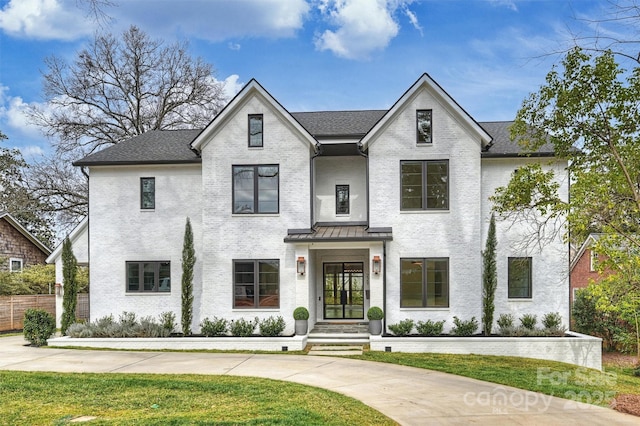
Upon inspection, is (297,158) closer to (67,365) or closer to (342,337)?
(342,337)

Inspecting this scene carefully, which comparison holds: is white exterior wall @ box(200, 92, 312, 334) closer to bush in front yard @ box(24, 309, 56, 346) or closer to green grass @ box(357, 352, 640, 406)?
green grass @ box(357, 352, 640, 406)

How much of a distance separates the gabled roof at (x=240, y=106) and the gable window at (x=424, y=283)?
5483 mm

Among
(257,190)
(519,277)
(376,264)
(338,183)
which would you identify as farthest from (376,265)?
(519,277)

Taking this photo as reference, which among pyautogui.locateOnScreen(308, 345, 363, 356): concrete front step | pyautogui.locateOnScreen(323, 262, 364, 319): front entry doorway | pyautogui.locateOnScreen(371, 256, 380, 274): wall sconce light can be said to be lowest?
pyautogui.locateOnScreen(308, 345, 363, 356): concrete front step

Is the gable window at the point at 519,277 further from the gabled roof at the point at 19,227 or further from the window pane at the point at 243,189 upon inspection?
the gabled roof at the point at 19,227

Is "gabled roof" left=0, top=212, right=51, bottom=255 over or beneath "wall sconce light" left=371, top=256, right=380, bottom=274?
over

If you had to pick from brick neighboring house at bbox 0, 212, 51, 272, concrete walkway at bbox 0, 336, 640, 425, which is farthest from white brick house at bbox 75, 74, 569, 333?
brick neighboring house at bbox 0, 212, 51, 272

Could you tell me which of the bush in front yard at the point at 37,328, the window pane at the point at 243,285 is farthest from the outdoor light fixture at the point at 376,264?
the bush in front yard at the point at 37,328

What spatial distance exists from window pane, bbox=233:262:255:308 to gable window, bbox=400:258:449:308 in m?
5.18

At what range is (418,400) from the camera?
9.18m

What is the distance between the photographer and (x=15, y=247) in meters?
27.0

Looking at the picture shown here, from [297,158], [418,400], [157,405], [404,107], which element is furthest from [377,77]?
[157,405]

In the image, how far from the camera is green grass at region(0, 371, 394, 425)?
756 cm

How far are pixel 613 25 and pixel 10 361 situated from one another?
53.1ft
